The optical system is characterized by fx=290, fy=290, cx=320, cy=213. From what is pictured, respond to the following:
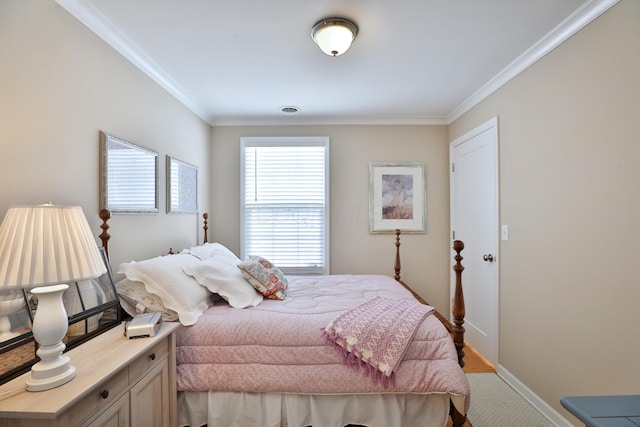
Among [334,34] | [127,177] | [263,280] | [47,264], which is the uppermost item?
[334,34]

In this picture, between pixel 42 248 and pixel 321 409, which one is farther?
pixel 321 409

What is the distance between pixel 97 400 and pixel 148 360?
1.06 feet

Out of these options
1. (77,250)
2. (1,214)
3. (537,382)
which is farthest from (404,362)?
(1,214)

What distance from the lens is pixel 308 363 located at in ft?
5.58

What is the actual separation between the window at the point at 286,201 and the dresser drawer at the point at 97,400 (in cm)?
247

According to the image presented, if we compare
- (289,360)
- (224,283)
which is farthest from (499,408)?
(224,283)

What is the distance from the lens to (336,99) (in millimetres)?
3096

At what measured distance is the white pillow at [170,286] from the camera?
69.6 inches

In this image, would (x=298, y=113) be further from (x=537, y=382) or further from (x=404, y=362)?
(x=537, y=382)

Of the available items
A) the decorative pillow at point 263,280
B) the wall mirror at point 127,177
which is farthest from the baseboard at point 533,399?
the wall mirror at point 127,177

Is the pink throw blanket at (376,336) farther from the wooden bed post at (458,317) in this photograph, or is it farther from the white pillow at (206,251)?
the white pillow at (206,251)

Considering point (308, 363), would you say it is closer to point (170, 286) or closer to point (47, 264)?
point (170, 286)

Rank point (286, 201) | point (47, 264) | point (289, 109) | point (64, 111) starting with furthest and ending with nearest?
point (286, 201) → point (289, 109) → point (64, 111) → point (47, 264)

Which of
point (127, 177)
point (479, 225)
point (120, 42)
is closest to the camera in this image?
point (120, 42)
